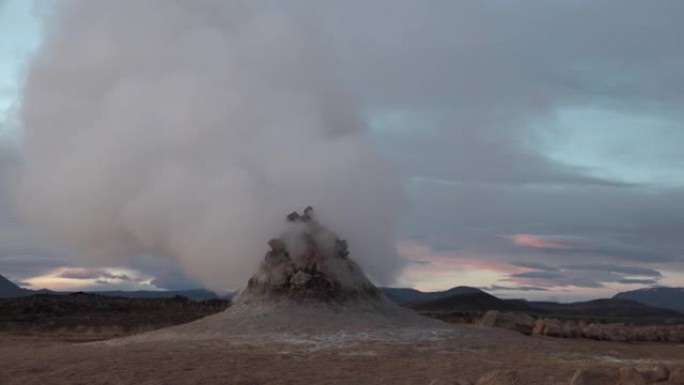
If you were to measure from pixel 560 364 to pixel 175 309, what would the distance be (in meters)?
29.9

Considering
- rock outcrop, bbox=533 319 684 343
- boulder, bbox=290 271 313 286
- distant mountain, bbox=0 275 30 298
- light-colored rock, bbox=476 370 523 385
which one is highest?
distant mountain, bbox=0 275 30 298

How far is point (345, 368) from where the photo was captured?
17.0 metres

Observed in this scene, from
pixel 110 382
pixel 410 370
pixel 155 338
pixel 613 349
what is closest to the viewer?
pixel 110 382

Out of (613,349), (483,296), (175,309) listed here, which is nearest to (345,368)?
(613,349)

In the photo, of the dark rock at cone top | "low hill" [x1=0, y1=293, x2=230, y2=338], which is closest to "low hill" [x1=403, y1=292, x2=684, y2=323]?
"low hill" [x1=0, y1=293, x2=230, y2=338]

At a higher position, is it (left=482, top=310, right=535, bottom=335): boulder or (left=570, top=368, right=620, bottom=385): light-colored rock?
(left=482, top=310, right=535, bottom=335): boulder

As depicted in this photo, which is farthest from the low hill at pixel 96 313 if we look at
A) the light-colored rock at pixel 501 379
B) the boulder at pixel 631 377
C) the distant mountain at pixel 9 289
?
the distant mountain at pixel 9 289

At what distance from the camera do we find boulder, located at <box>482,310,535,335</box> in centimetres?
2708

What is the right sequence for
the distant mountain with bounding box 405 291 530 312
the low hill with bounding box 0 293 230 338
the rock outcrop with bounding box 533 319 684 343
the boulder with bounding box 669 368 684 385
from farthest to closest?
the distant mountain with bounding box 405 291 530 312 → the low hill with bounding box 0 293 230 338 → the rock outcrop with bounding box 533 319 684 343 → the boulder with bounding box 669 368 684 385

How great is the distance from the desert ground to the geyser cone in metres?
0.63

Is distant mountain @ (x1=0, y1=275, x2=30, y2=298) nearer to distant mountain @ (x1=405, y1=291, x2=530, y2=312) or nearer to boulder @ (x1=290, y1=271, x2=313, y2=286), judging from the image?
distant mountain @ (x1=405, y1=291, x2=530, y2=312)

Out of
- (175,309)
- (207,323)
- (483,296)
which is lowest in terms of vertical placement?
(207,323)

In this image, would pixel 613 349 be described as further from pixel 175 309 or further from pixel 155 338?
pixel 175 309

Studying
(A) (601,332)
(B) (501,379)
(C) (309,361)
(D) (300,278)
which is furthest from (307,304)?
(A) (601,332)
